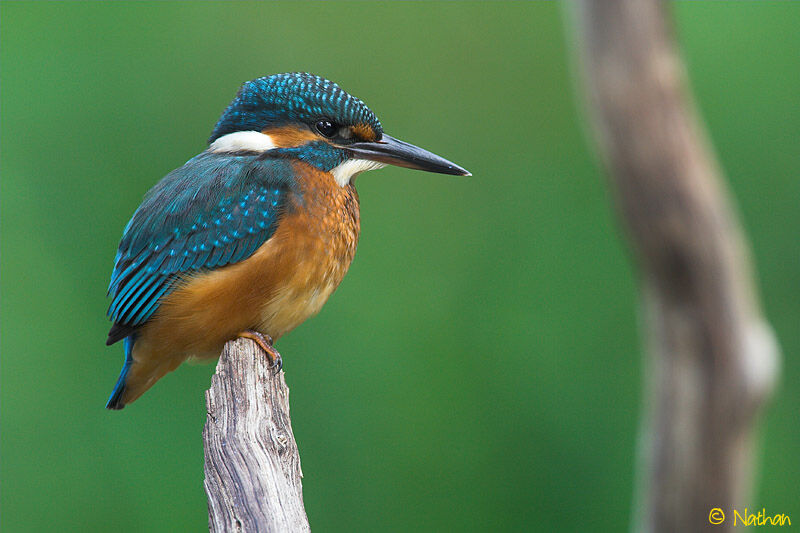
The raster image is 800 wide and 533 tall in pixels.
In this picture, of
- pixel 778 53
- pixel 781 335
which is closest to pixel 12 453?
pixel 781 335

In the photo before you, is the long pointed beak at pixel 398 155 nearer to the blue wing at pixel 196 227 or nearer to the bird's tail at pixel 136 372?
the blue wing at pixel 196 227

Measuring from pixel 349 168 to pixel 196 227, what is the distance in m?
0.47

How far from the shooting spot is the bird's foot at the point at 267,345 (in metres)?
2.46

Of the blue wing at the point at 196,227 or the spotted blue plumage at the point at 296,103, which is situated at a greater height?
the spotted blue plumage at the point at 296,103

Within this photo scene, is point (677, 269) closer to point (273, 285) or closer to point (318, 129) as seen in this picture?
point (273, 285)

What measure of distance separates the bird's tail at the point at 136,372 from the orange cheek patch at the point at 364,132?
849mm

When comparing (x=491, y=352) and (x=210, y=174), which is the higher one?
(x=210, y=174)

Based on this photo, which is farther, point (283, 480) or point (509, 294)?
point (509, 294)

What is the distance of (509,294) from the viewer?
3832 millimetres

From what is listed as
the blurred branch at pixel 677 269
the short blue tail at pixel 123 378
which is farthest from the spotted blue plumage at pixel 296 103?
the blurred branch at pixel 677 269

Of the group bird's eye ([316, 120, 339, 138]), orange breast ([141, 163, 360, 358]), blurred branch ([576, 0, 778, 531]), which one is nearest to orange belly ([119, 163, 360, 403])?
orange breast ([141, 163, 360, 358])

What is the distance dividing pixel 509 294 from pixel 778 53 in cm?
150

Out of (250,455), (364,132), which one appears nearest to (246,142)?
(364,132)

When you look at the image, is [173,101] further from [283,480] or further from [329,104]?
[283,480]
